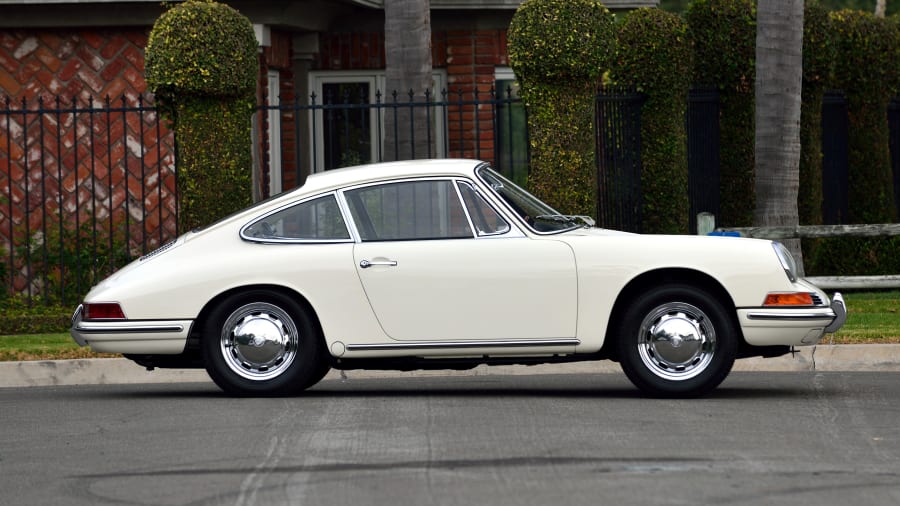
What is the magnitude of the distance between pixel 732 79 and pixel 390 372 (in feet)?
25.6

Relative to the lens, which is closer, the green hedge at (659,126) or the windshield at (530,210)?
the windshield at (530,210)

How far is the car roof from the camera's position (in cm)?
1032

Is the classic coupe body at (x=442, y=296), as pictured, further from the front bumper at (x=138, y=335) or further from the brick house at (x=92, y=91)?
the brick house at (x=92, y=91)

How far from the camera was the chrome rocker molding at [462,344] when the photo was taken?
994 centimetres

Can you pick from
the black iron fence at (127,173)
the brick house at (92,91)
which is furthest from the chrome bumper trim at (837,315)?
the brick house at (92,91)

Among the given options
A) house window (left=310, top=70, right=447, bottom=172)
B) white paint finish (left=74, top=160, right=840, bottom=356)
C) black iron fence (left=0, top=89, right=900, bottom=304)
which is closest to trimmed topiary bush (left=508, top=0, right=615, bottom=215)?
black iron fence (left=0, top=89, right=900, bottom=304)

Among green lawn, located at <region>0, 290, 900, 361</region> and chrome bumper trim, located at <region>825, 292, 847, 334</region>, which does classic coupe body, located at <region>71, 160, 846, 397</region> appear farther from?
green lawn, located at <region>0, 290, 900, 361</region>

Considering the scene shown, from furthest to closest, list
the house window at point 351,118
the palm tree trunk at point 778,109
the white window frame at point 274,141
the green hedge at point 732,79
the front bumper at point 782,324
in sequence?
1. the house window at point 351,118
2. the white window frame at point 274,141
3. the green hedge at point 732,79
4. the palm tree trunk at point 778,109
5. the front bumper at point 782,324

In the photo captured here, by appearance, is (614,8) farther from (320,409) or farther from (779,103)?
(320,409)

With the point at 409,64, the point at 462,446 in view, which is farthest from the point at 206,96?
the point at 462,446

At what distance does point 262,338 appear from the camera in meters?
10.1

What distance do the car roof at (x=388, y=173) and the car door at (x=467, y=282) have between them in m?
0.33

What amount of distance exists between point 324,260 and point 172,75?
5.33 metres

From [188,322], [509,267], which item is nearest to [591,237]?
[509,267]
